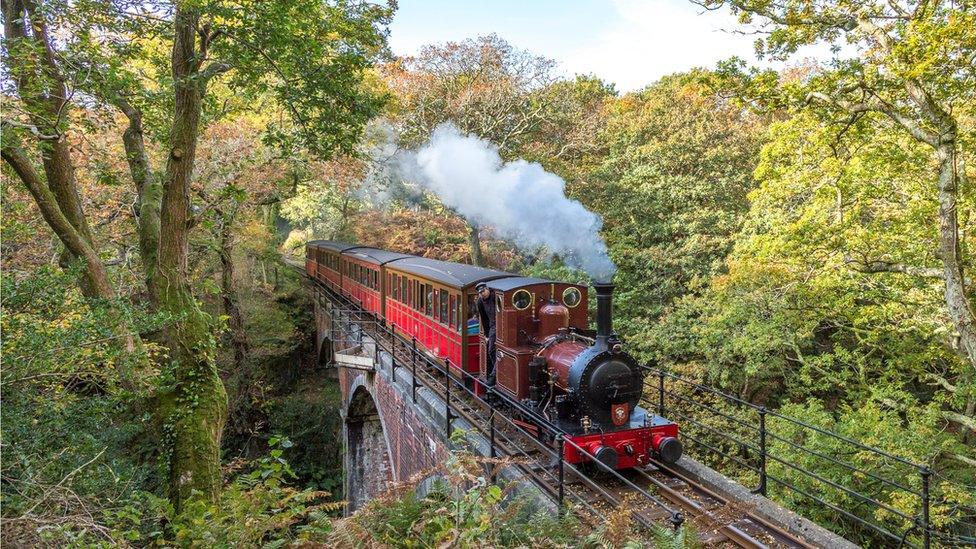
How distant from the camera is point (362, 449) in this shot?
58.9 feet

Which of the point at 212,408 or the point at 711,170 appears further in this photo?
the point at 711,170

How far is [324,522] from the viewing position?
4.87m

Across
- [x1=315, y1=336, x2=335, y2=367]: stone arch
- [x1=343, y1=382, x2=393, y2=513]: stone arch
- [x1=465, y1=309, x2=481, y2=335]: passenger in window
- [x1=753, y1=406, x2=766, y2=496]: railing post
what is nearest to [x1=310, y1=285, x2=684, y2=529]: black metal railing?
[x1=465, y1=309, x2=481, y2=335]: passenger in window

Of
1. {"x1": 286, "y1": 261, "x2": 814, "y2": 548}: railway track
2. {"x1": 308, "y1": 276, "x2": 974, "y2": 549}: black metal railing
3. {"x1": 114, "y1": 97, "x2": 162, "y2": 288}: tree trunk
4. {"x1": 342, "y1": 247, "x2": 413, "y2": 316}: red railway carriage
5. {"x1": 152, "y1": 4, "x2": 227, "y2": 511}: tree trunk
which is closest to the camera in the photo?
{"x1": 286, "y1": 261, "x2": 814, "y2": 548}: railway track

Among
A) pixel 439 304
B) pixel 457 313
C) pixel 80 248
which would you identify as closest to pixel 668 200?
pixel 439 304

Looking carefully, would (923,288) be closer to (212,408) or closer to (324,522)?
(324,522)

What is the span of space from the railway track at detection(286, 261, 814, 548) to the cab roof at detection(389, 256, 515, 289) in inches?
89.2

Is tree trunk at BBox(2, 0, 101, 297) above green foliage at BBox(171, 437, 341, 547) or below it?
above

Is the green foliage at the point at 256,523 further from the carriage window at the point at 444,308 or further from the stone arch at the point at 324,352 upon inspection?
the stone arch at the point at 324,352

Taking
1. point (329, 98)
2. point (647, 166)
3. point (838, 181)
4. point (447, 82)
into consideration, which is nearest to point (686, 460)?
point (838, 181)

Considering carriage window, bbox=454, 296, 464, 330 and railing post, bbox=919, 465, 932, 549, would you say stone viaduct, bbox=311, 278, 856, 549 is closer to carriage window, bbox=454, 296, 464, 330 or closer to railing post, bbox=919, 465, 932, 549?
railing post, bbox=919, 465, 932, 549

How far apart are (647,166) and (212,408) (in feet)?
50.7

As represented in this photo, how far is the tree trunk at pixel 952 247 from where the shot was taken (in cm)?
807

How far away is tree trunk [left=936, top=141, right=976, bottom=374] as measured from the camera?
807 cm
